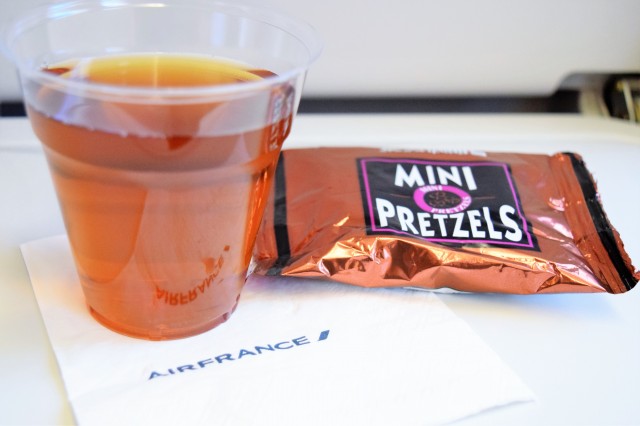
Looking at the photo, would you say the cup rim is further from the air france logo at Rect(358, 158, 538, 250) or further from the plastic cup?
the air france logo at Rect(358, 158, 538, 250)

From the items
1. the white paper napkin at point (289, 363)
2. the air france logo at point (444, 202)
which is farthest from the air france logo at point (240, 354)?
the air france logo at point (444, 202)

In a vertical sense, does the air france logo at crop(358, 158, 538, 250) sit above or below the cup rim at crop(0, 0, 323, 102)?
below

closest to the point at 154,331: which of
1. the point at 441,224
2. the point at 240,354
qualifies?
the point at 240,354

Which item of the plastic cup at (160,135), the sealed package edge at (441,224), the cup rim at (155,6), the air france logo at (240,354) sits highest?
the cup rim at (155,6)

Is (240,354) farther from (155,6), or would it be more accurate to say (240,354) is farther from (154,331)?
(155,6)

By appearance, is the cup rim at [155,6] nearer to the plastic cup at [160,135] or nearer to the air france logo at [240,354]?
the plastic cup at [160,135]

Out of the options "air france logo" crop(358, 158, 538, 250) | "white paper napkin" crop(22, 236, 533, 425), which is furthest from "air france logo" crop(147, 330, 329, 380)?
"air france logo" crop(358, 158, 538, 250)
